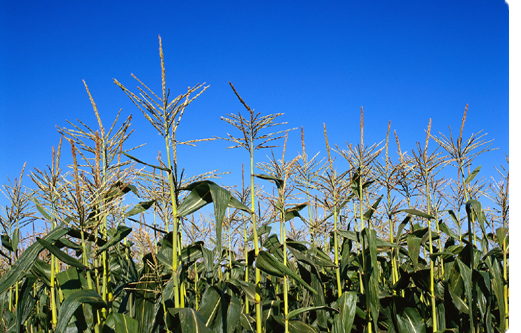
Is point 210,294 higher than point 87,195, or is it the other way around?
point 87,195

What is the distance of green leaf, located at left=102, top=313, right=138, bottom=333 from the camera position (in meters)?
2.44

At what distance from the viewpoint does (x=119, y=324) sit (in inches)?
96.3

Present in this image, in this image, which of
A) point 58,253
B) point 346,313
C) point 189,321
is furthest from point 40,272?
point 346,313

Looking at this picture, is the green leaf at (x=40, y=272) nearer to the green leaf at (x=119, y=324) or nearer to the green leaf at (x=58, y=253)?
the green leaf at (x=58, y=253)

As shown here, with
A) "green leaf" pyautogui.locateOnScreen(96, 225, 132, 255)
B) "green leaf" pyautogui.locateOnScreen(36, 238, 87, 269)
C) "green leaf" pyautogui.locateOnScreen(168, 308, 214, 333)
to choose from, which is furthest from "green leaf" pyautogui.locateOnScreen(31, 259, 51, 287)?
"green leaf" pyautogui.locateOnScreen(168, 308, 214, 333)

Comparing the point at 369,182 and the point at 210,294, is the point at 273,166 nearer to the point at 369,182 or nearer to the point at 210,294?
the point at 369,182

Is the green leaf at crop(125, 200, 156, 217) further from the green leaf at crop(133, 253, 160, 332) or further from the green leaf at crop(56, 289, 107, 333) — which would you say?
the green leaf at crop(56, 289, 107, 333)

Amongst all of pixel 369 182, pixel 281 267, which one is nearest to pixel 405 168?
pixel 369 182

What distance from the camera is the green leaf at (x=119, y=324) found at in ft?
8.01

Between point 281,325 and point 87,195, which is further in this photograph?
point 281,325

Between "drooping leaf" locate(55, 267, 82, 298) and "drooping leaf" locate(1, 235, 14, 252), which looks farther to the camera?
"drooping leaf" locate(1, 235, 14, 252)

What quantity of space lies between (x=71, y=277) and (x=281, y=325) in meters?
1.84

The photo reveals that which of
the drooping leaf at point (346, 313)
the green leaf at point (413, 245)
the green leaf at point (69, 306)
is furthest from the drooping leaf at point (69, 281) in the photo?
the green leaf at point (413, 245)
